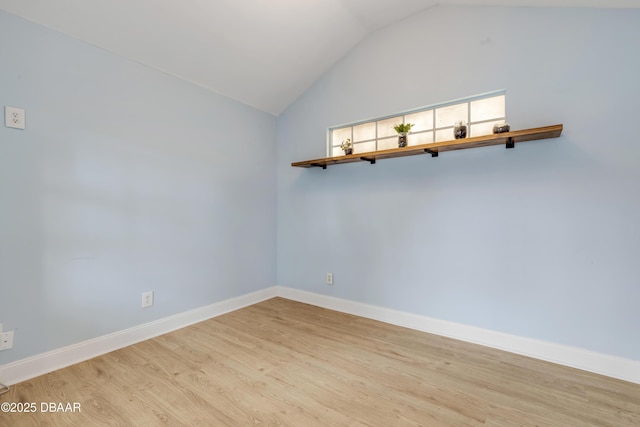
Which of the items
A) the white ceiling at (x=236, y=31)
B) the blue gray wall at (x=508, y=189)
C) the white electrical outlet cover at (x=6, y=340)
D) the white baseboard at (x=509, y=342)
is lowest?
the white baseboard at (x=509, y=342)

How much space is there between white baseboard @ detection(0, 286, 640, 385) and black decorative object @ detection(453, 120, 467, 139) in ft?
5.31

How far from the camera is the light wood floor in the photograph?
1.55 meters

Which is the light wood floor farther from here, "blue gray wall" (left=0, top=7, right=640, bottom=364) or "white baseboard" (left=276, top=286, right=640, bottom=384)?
"blue gray wall" (left=0, top=7, right=640, bottom=364)

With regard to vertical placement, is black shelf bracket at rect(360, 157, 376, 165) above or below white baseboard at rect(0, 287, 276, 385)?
above

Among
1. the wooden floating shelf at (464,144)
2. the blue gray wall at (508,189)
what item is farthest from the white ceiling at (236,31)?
the wooden floating shelf at (464,144)

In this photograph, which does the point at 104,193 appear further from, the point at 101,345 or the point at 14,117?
the point at 101,345

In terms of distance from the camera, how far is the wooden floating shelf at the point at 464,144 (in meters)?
1.99

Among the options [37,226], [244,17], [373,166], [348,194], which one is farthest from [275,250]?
[244,17]

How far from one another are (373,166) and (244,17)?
1775mm

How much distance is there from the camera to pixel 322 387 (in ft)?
5.99

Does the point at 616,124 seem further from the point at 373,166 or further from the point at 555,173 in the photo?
the point at 373,166

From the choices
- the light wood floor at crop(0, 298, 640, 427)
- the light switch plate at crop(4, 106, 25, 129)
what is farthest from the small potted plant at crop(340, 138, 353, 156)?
the light switch plate at crop(4, 106, 25, 129)

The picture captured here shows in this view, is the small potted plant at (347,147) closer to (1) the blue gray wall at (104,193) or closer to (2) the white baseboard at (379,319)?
(1) the blue gray wall at (104,193)

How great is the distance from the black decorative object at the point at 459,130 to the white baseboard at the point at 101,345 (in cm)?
281
